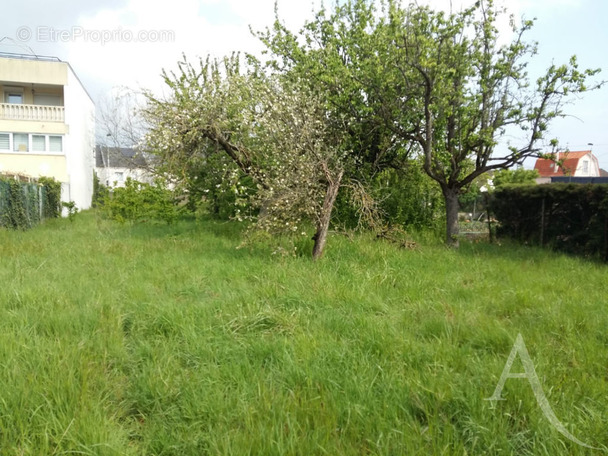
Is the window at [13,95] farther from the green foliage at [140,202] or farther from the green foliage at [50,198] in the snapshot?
the green foliage at [140,202]

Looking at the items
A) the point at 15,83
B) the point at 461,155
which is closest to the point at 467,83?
the point at 461,155

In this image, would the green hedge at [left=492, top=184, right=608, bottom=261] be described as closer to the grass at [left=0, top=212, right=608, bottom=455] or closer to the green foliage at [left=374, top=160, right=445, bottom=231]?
the green foliage at [left=374, top=160, right=445, bottom=231]

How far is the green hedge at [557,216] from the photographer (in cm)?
760

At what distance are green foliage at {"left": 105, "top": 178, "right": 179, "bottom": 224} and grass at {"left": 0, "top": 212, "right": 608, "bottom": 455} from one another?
581cm

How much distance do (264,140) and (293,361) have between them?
7079 millimetres

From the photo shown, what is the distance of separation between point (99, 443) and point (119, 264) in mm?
4852

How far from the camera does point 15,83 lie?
2114 centimetres

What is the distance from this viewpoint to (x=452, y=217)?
9.38 m

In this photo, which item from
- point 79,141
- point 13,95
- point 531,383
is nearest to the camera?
point 531,383

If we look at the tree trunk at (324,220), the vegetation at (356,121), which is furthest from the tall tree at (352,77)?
the tree trunk at (324,220)

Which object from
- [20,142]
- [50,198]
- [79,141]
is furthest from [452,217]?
[79,141]

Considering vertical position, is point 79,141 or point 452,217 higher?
point 79,141

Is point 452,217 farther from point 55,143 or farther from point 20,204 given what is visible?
point 55,143

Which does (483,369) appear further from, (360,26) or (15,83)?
(15,83)
